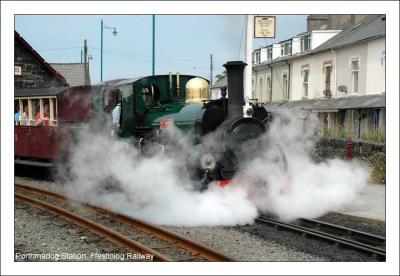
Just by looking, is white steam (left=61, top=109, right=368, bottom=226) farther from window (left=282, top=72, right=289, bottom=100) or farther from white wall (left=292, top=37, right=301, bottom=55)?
white wall (left=292, top=37, right=301, bottom=55)

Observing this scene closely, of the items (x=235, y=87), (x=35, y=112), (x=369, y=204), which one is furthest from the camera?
(x=35, y=112)

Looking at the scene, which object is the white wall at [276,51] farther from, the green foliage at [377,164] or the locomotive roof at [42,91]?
the locomotive roof at [42,91]

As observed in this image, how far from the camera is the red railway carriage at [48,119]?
35.9 feet

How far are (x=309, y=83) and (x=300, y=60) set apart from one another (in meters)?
0.55

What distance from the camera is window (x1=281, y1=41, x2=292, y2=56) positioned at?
32.5 ft

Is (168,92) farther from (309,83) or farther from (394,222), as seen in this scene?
(394,222)

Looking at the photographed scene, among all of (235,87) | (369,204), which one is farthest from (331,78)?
(235,87)

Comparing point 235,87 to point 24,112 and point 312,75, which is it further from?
point 24,112

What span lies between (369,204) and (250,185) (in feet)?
7.08

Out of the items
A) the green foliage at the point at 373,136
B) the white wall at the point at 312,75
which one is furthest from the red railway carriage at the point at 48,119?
the green foliage at the point at 373,136

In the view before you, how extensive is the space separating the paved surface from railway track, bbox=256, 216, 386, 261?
0.75 m

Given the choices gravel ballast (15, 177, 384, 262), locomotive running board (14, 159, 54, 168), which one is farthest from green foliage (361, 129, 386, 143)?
locomotive running board (14, 159, 54, 168)

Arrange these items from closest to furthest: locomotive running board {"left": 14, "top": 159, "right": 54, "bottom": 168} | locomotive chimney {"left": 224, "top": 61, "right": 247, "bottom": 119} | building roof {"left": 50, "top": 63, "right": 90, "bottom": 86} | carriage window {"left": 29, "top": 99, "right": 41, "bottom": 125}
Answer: locomotive chimney {"left": 224, "top": 61, "right": 247, "bottom": 119} < building roof {"left": 50, "top": 63, "right": 90, "bottom": 86} < locomotive running board {"left": 14, "top": 159, "right": 54, "bottom": 168} < carriage window {"left": 29, "top": 99, "right": 41, "bottom": 125}

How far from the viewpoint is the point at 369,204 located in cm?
880
